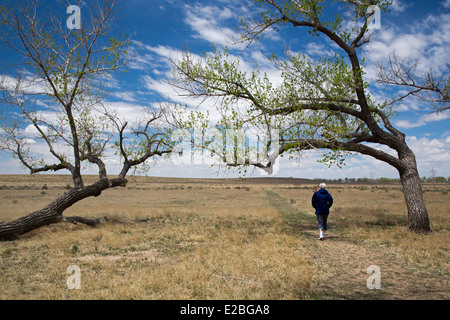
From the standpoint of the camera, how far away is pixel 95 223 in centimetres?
1514

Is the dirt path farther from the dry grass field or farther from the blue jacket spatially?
the blue jacket

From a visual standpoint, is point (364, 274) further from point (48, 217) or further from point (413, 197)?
point (48, 217)

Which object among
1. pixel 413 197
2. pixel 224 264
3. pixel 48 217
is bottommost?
pixel 224 264

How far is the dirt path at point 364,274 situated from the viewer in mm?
6094

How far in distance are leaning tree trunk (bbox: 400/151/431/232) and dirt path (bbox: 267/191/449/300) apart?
150 inches

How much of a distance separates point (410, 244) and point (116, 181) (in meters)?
14.2

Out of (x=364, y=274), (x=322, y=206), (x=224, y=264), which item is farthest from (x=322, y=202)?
(x=224, y=264)

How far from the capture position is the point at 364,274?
7.54 m

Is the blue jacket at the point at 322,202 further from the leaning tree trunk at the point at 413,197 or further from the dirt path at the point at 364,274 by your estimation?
the leaning tree trunk at the point at 413,197

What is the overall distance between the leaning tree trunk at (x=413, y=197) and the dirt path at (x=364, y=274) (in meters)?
3.82

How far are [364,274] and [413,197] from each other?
812 cm

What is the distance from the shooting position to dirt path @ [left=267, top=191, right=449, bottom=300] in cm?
609
